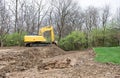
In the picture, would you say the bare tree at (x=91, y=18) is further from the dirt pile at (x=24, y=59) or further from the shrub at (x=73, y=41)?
the dirt pile at (x=24, y=59)

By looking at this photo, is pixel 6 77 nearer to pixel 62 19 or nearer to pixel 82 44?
pixel 82 44

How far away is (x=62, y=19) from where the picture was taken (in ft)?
157

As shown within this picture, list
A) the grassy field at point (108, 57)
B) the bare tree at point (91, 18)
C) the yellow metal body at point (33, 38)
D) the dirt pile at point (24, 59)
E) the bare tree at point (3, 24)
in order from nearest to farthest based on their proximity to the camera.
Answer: the dirt pile at point (24, 59), the grassy field at point (108, 57), the yellow metal body at point (33, 38), the bare tree at point (3, 24), the bare tree at point (91, 18)

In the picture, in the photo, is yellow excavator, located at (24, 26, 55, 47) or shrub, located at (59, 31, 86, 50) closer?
yellow excavator, located at (24, 26, 55, 47)

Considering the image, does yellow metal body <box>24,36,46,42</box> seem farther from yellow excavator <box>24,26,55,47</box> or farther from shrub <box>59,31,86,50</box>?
shrub <box>59,31,86,50</box>

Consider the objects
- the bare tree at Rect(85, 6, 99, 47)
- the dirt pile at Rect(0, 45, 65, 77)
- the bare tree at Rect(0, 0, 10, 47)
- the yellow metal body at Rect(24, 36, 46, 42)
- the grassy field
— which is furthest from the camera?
the bare tree at Rect(85, 6, 99, 47)

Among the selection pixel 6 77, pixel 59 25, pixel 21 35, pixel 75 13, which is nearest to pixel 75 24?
pixel 75 13

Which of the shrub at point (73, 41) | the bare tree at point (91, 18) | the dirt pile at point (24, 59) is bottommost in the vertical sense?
the dirt pile at point (24, 59)

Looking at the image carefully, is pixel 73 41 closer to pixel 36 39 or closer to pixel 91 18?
pixel 36 39

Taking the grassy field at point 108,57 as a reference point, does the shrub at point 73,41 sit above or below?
above

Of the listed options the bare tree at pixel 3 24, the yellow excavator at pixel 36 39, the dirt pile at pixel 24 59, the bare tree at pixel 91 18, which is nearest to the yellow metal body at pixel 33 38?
the yellow excavator at pixel 36 39

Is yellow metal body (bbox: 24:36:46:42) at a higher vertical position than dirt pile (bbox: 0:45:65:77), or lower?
higher

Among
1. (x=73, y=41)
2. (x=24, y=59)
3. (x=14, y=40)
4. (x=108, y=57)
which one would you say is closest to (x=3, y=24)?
(x=14, y=40)

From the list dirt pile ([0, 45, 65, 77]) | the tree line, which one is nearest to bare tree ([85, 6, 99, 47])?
the tree line
